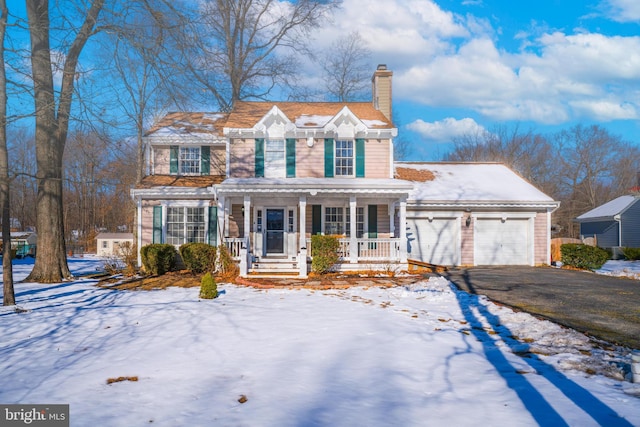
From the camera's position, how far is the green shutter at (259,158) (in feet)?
51.6

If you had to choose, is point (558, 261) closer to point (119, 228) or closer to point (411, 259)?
point (411, 259)

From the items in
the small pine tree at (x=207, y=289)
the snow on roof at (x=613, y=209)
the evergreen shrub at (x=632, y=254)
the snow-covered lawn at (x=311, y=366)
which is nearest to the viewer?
the snow-covered lawn at (x=311, y=366)

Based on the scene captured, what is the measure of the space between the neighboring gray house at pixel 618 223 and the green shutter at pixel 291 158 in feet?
74.8

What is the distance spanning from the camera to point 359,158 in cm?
1584

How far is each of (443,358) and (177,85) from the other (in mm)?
8950

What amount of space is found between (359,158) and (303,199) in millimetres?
3023

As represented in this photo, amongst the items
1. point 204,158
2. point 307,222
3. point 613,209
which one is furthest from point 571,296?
point 613,209

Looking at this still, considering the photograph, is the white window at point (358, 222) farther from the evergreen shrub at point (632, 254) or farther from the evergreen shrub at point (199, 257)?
the evergreen shrub at point (632, 254)

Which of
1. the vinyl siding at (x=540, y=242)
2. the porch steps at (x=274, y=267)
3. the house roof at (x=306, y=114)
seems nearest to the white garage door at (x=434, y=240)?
the vinyl siding at (x=540, y=242)

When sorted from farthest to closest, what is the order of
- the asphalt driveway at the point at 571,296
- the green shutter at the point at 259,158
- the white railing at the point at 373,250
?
1. the green shutter at the point at 259,158
2. the white railing at the point at 373,250
3. the asphalt driveway at the point at 571,296

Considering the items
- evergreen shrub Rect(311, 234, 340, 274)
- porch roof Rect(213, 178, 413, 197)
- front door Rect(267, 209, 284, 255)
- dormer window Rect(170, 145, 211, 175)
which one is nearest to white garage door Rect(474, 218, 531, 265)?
porch roof Rect(213, 178, 413, 197)

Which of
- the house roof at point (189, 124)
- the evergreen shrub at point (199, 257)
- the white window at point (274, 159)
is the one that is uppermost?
the house roof at point (189, 124)

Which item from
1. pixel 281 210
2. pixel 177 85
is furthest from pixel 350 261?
pixel 177 85

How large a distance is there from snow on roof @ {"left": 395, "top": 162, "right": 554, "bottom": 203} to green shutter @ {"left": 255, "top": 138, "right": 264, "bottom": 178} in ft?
20.5
